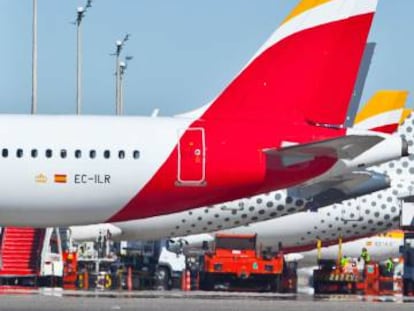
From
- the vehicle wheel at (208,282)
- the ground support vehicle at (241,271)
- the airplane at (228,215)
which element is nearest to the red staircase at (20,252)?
the airplane at (228,215)

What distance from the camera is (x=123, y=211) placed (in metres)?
32.1

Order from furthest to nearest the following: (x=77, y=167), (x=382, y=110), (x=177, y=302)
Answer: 1. (x=382, y=110)
2. (x=77, y=167)
3. (x=177, y=302)

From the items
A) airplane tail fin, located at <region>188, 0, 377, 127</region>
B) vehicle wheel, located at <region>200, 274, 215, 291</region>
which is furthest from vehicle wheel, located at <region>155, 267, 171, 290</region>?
airplane tail fin, located at <region>188, 0, 377, 127</region>

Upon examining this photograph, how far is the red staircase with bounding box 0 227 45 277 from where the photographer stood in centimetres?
4116

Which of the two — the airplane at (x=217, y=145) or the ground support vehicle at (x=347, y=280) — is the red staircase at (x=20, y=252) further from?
the airplane at (x=217, y=145)

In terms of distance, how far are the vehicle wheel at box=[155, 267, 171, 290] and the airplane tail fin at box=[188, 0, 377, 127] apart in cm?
1198

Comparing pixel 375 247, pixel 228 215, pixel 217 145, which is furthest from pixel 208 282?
pixel 375 247

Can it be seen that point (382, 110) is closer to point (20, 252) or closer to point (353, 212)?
point (353, 212)

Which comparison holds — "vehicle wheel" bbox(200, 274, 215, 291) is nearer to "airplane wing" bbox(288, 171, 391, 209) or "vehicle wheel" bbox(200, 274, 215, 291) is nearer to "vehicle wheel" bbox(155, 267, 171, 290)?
"vehicle wheel" bbox(155, 267, 171, 290)

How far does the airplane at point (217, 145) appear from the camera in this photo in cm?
3166

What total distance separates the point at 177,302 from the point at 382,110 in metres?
22.8

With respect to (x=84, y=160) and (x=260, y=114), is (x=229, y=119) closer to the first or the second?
(x=260, y=114)

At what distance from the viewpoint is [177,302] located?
1169 inches

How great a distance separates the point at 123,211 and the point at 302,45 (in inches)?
221
